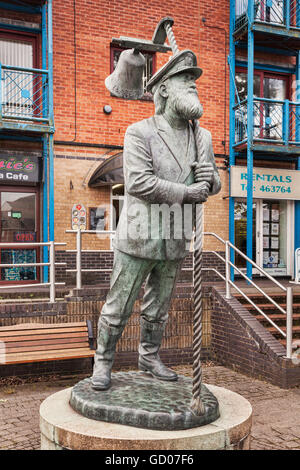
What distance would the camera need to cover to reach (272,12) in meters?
12.2

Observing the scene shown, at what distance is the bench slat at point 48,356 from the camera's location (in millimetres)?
5875

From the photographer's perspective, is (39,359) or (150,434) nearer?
(150,434)

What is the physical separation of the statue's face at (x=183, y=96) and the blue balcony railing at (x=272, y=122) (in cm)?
857

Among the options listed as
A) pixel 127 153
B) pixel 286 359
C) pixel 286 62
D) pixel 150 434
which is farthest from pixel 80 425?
pixel 286 62

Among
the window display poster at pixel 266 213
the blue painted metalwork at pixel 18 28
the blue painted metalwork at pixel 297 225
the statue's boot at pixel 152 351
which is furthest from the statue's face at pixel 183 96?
the blue painted metalwork at pixel 297 225

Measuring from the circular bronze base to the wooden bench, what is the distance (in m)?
2.75

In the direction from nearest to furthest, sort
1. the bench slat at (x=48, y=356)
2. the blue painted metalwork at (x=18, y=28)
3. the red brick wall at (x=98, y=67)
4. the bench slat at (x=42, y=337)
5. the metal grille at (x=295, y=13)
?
1. the bench slat at (x=48, y=356)
2. the bench slat at (x=42, y=337)
3. the blue painted metalwork at (x=18, y=28)
4. the red brick wall at (x=98, y=67)
5. the metal grille at (x=295, y=13)

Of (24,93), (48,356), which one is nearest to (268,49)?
(24,93)

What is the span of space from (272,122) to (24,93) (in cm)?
638

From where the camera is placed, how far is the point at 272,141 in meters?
11.6

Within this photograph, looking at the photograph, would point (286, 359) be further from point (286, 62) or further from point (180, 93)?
point (286, 62)

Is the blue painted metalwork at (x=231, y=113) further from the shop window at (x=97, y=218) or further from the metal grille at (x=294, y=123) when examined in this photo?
the shop window at (x=97, y=218)

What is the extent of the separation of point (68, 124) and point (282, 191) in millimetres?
5842
